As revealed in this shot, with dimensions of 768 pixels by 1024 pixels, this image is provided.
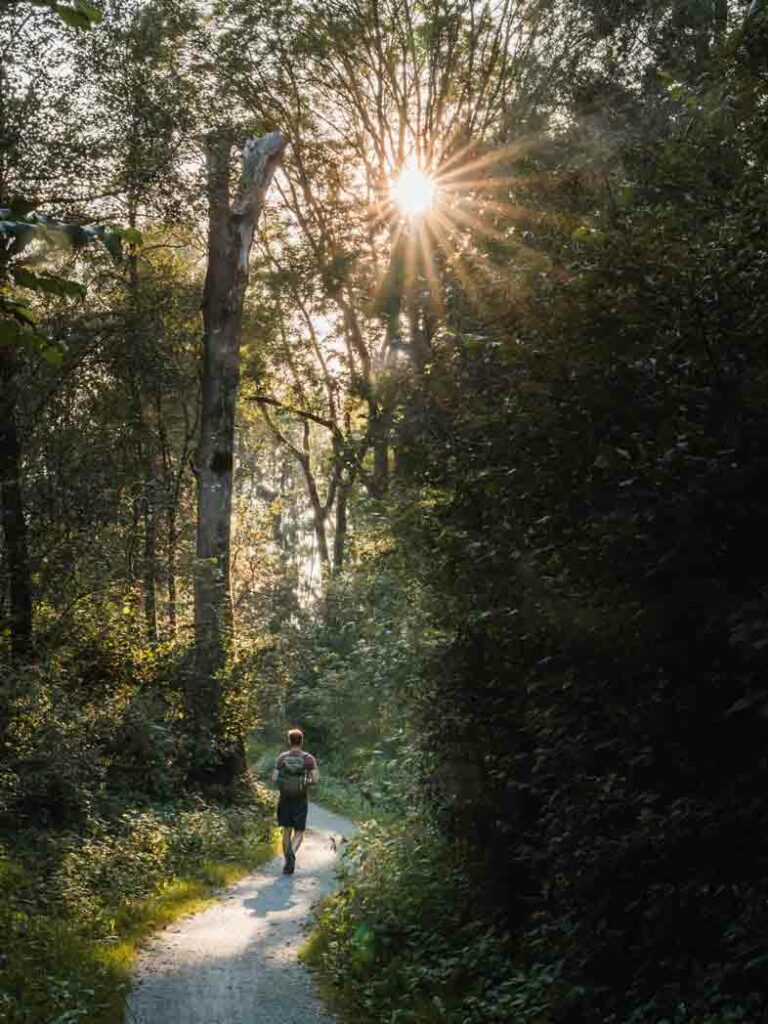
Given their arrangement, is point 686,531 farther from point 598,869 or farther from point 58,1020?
point 58,1020

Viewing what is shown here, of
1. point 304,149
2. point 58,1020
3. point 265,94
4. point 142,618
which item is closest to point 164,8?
point 265,94

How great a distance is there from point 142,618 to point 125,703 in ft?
6.58

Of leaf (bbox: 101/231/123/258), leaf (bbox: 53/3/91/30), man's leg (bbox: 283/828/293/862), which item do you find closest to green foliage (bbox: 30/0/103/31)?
leaf (bbox: 53/3/91/30)

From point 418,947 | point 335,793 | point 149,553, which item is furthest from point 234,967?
point 335,793

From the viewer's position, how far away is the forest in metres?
4.65

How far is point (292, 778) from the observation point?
48.0 feet

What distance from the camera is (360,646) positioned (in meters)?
12.5

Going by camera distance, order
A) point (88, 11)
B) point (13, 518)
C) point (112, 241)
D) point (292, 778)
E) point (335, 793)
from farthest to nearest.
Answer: point (335, 793) < point (13, 518) < point (292, 778) < point (112, 241) < point (88, 11)

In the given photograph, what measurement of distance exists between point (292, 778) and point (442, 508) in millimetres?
8176

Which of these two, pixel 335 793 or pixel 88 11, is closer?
pixel 88 11

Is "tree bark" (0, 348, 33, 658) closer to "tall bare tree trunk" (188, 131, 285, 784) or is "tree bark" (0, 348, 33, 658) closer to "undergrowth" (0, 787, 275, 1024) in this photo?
"undergrowth" (0, 787, 275, 1024)

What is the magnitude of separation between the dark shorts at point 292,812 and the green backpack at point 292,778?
0.30 feet

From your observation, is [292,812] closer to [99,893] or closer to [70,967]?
[99,893]

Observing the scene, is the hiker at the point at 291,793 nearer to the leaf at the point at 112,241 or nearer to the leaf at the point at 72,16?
the leaf at the point at 112,241
